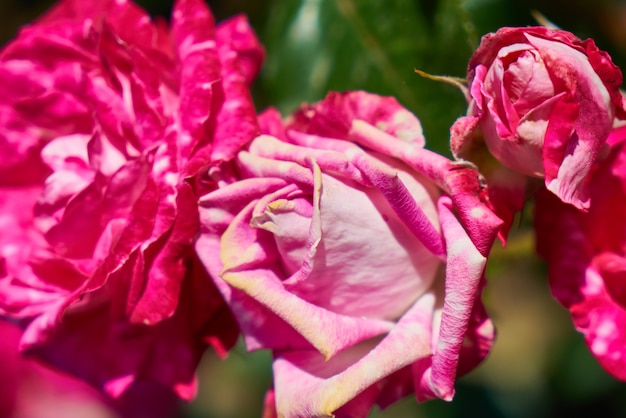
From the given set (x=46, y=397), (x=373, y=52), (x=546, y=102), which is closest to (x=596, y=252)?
(x=546, y=102)

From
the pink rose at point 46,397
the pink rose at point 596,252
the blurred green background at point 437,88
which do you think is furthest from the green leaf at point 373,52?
the pink rose at point 46,397

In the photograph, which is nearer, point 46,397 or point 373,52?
point 373,52

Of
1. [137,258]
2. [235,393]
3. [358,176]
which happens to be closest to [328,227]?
[358,176]

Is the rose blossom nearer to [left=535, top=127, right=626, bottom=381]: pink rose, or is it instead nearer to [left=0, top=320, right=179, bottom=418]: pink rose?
[left=535, top=127, right=626, bottom=381]: pink rose

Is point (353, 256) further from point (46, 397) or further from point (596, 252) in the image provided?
point (46, 397)

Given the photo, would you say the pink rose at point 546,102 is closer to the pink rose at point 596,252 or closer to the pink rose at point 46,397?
the pink rose at point 596,252

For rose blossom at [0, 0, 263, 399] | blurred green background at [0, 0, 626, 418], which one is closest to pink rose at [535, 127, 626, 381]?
blurred green background at [0, 0, 626, 418]
